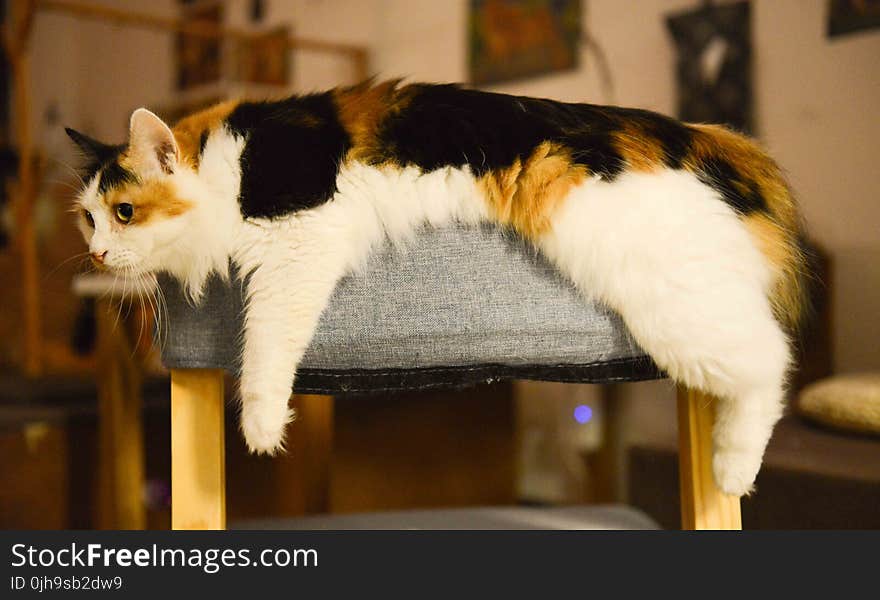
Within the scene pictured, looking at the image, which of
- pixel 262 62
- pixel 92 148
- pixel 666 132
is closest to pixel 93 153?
pixel 92 148

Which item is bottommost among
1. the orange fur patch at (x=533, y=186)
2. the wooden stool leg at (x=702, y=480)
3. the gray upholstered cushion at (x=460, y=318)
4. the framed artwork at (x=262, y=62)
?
the wooden stool leg at (x=702, y=480)

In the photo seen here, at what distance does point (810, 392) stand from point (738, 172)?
2.89ft

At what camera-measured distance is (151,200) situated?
0.79 meters

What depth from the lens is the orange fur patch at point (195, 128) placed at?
0.80 metres

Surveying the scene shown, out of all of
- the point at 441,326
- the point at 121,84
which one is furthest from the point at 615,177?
the point at 121,84

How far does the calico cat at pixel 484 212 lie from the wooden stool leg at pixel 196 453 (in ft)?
0.25

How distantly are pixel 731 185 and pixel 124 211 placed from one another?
609 millimetres

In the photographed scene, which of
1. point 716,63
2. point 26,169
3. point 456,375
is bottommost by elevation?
point 456,375

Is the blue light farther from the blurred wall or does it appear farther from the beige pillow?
the beige pillow

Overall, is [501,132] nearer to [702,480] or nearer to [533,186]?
[533,186]

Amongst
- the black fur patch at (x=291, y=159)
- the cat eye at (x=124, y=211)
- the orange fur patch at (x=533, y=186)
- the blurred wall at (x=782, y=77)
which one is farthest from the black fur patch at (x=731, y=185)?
the blurred wall at (x=782, y=77)

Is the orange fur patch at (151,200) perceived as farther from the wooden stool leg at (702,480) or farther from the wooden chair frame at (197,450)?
the wooden stool leg at (702,480)

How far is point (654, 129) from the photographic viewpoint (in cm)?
75

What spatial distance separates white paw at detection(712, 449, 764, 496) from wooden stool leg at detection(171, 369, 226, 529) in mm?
510
